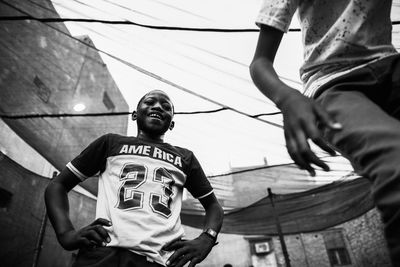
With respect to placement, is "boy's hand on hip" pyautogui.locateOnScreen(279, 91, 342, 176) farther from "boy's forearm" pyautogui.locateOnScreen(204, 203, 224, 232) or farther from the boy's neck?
the boy's neck

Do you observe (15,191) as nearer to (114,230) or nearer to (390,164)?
(114,230)

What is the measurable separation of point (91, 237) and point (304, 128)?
3.16 ft

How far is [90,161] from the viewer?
1.39 m

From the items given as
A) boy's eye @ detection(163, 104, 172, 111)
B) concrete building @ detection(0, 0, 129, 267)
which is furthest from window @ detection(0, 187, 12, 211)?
boy's eye @ detection(163, 104, 172, 111)

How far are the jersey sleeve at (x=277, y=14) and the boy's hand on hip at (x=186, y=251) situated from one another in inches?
37.8

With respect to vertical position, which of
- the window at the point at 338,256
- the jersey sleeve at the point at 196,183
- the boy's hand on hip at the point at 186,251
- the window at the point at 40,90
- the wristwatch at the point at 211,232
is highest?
the window at the point at 40,90

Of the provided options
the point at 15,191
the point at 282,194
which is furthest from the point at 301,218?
the point at 15,191

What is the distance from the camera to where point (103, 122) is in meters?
4.93

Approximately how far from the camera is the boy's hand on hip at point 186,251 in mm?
1105

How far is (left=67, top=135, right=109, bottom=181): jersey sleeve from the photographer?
138cm

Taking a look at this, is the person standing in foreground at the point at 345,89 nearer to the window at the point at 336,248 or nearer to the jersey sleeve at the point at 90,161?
the jersey sleeve at the point at 90,161

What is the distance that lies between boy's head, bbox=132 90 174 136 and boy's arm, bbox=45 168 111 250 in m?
0.53

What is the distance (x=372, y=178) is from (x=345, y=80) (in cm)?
27

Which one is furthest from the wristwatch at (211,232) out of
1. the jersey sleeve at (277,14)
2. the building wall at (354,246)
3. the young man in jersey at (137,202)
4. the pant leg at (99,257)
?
the building wall at (354,246)
